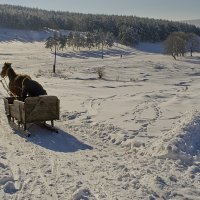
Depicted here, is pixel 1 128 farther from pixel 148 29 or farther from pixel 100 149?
pixel 148 29

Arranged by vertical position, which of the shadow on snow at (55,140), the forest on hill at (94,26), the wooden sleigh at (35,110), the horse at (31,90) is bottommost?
the shadow on snow at (55,140)

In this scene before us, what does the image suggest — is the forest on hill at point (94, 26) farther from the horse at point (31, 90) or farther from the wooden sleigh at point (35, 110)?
the wooden sleigh at point (35, 110)

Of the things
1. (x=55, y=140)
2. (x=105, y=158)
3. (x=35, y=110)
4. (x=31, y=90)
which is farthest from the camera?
(x=31, y=90)

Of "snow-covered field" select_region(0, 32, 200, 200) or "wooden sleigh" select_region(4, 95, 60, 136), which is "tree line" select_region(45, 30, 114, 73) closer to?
"snow-covered field" select_region(0, 32, 200, 200)

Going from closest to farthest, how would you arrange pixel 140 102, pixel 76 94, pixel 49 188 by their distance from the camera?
pixel 49 188 → pixel 140 102 → pixel 76 94

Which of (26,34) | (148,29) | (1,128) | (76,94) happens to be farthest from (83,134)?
(148,29)

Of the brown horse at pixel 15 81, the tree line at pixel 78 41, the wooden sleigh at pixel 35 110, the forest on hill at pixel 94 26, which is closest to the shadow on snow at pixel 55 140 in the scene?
the wooden sleigh at pixel 35 110

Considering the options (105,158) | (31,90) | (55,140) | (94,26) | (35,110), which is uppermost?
(94,26)

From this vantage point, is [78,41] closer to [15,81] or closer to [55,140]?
[15,81]

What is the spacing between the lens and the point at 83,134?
14297 millimetres

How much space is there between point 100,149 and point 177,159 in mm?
2587

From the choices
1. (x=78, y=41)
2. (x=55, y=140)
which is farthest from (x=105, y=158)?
(x=78, y=41)

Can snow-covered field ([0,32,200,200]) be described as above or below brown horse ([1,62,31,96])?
below

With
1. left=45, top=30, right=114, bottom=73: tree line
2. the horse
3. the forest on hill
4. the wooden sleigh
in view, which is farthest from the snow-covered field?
the forest on hill
